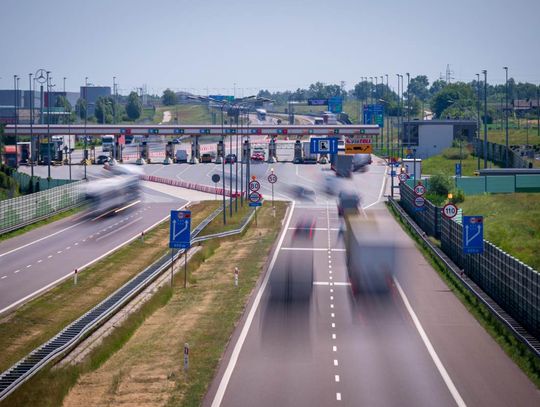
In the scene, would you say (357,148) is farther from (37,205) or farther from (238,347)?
(238,347)

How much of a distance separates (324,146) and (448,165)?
39504mm

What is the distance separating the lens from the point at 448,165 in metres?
116

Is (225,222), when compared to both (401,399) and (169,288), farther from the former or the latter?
(401,399)

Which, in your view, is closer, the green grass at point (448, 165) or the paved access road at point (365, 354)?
the paved access road at point (365, 354)

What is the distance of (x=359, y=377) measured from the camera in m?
28.1

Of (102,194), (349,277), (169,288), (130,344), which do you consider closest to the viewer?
(130,344)

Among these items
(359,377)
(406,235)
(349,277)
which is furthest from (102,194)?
(359,377)

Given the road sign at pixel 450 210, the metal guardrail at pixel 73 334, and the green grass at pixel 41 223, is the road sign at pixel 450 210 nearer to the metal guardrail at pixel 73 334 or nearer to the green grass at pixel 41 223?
the metal guardrail at pixel 73 334

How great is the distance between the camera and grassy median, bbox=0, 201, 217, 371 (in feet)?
115

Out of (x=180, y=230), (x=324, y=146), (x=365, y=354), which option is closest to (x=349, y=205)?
(x=180, y=230)

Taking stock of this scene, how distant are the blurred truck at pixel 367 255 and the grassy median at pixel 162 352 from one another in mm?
5102

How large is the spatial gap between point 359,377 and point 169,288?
17854 mm

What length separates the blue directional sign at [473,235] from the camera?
40344 mm

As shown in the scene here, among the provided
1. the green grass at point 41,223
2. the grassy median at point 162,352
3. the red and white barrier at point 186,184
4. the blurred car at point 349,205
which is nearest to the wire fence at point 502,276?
the blurred car at point 349,205
